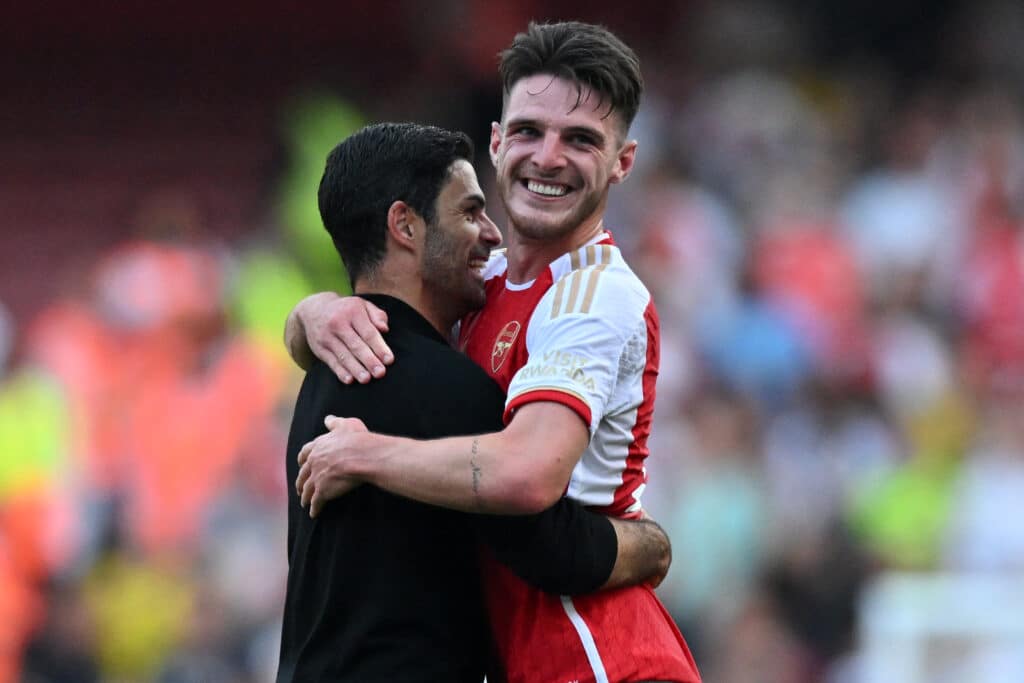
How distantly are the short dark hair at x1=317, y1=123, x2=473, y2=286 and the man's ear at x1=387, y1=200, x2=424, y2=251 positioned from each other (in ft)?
0.04

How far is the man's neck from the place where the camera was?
406 cm

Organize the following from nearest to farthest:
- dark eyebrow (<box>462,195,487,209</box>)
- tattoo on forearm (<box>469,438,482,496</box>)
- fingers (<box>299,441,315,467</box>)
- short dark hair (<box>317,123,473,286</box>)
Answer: tattoo on forearm (<box>469,438,482,496</box>) < fingers (<box>299,441,315,467</box>) < short dark hair (<box>317,123,473,286</box>) < dark eyebrow (<box>462,195,487,209</box>)

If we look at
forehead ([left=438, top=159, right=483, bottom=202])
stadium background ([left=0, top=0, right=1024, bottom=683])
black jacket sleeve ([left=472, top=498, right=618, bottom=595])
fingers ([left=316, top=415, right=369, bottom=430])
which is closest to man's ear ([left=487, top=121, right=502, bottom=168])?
forehead ([left=438, top=159, right=483, bottom=202])

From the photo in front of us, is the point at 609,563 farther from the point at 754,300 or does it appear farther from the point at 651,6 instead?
the point at 651,6

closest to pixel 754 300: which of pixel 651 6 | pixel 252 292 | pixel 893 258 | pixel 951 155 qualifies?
pixel 893 258

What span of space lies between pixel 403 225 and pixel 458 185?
17 cm

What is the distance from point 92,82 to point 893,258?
597 centimetres

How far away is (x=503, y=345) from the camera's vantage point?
3.94m

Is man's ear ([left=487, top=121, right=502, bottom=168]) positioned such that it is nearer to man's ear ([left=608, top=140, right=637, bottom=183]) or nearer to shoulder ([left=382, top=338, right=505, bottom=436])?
man's ear ([left=608, top=140, right=637, bottom=183])

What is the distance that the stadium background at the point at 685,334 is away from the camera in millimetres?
8359

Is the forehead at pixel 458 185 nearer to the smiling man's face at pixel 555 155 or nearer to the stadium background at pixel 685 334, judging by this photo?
the smiling man's face at pixel 555 155

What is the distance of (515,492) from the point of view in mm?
3506

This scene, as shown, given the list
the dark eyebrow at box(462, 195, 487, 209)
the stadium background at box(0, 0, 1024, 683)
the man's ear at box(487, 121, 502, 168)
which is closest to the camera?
the dark eyebrow at box(462, 195, 487, 209)

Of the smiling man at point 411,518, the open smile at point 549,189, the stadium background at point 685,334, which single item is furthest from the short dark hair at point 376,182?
the stadium background at point 685,334
